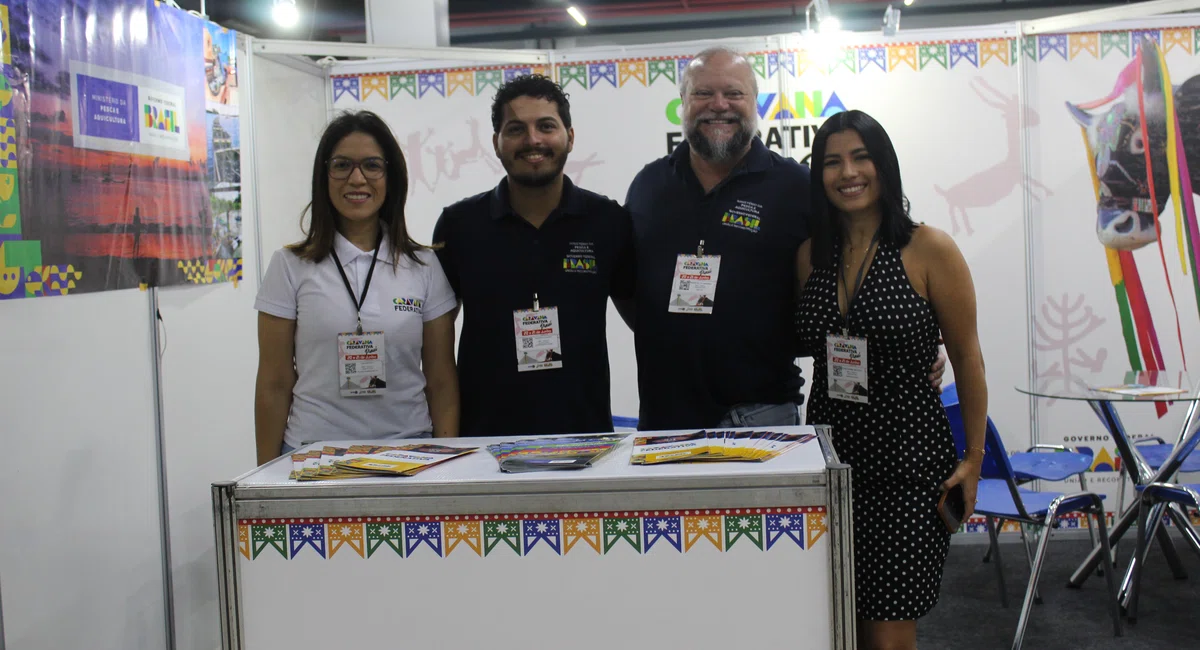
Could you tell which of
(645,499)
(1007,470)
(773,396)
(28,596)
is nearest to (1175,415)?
(1007,470)

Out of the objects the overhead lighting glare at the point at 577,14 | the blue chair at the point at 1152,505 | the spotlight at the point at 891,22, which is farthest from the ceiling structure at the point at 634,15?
the blue chair at the point at 1152,505

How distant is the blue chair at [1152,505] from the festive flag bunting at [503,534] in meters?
2.95

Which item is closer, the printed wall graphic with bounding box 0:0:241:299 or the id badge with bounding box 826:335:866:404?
the id badge with bounding box 826:335:866:404

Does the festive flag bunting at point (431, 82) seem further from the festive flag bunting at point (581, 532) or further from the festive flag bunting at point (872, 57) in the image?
the festive flag bunting at point (581, 532)

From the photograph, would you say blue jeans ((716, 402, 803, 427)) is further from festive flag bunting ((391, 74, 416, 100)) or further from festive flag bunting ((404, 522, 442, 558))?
festive flag bunting ((391, 74, 416, 100))

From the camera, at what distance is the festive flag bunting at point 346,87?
4656mm

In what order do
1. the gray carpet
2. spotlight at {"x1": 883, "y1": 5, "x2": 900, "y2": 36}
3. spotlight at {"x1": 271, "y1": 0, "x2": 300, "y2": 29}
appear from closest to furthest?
the gray carpet
spotlight at {"x1": 883, "y1": 5, "x2": 900, "y2": 36}
spotlight at {"x1": 271, "y1": 0, "x2": 300, "y2": 29}

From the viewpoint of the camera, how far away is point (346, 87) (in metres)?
4.66

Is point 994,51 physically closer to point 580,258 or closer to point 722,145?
point 722,145

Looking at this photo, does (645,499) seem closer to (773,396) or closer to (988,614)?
(773,396)

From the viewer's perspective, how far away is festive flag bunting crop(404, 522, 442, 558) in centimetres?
163

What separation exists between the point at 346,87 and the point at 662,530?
3636 mm

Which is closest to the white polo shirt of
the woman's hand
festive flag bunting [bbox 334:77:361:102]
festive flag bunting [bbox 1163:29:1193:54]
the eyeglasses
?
the eyeglasses

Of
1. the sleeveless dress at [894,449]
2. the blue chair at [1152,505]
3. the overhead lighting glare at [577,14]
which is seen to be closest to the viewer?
the sleeveless dress at [894,449]
